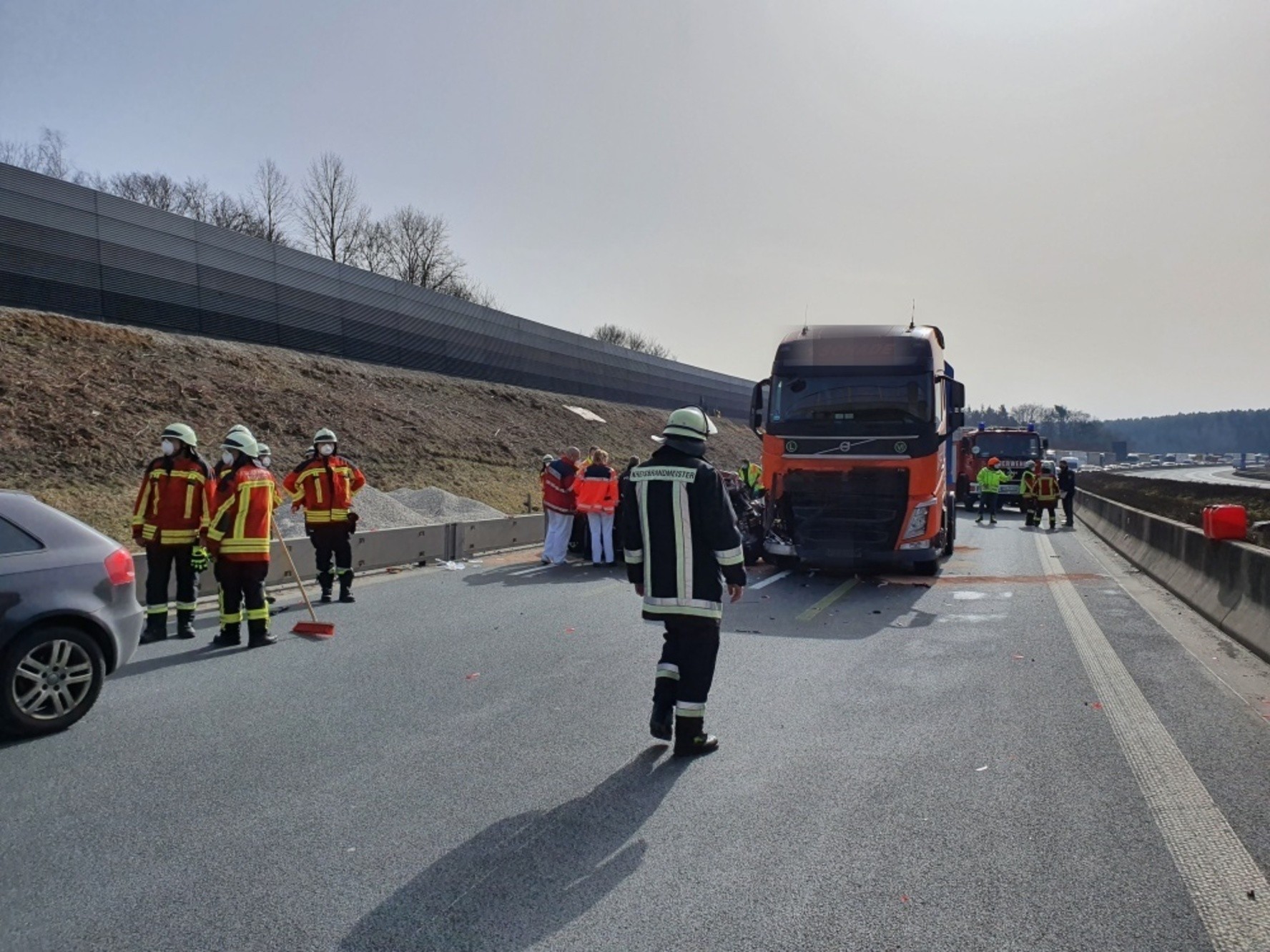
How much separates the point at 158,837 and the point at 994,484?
24.8 m

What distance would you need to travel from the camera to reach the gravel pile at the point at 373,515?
1606 cm

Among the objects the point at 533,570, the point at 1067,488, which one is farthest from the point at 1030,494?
the point at 533,570

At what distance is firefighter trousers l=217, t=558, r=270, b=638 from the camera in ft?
27.3

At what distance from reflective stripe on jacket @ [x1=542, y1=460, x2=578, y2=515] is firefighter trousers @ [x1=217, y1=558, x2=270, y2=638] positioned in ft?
21.6

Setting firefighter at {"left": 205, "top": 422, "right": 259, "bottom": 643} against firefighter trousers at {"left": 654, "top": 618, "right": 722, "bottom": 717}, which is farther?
firefighter at {"left": 205, "top": 422, "right": 259, "bottom": 643}

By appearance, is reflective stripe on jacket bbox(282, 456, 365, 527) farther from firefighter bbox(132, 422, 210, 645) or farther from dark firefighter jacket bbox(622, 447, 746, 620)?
dark firefighter jacket bbox(622, 447, 746, 620)

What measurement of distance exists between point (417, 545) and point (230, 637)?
6050 millimetres

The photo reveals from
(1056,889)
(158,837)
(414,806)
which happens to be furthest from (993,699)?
(158,837)

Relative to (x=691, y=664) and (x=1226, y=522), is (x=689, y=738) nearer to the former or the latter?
(x=691, y=664)

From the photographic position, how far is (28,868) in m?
3.79

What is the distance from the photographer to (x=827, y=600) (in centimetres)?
1110

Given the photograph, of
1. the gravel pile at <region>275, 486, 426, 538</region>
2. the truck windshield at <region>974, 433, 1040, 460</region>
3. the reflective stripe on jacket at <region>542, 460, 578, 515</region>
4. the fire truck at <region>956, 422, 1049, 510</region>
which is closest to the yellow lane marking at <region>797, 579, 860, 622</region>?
the reflective stripe on jacket at <region>542, 460, 578, 515</region>

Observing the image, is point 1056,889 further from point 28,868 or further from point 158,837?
point 28,868

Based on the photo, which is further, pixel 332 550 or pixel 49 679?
pixel 332 550
